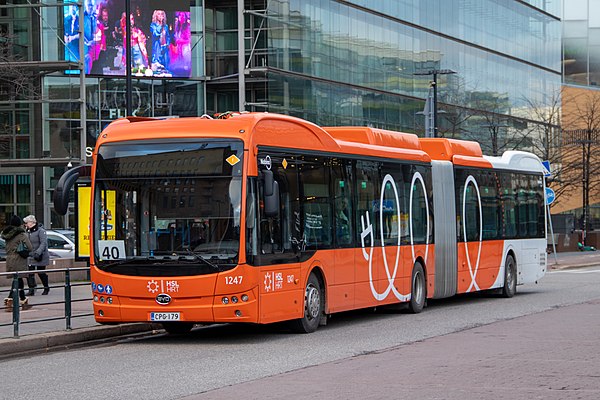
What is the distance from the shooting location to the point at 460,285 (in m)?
24.9

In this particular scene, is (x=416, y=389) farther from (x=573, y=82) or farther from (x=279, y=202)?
(x=573, y=82)

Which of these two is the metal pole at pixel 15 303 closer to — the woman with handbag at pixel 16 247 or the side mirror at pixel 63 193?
the side mirror at pixel 63 193

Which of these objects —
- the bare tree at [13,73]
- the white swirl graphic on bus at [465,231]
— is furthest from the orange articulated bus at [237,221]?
the bare tree at [13,73]

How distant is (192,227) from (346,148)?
14.4 ft

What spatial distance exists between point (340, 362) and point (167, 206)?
4029 mm

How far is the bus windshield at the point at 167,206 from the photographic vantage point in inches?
646

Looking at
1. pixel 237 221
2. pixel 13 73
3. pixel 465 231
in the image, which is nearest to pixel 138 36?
pixel 13 73

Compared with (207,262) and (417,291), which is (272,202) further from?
(417,291)

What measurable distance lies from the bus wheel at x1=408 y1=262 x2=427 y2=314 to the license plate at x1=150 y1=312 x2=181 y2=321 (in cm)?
711

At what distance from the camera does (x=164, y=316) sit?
54.1ft

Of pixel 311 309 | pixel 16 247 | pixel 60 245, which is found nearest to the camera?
pixel 311 309

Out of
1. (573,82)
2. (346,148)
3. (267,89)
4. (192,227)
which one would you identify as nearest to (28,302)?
(192,227)

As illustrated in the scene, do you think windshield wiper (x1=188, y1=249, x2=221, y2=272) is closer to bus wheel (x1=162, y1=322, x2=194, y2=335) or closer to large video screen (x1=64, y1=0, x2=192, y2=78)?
bus wheel (x1=162, y1=322, x2=194, y2=335)

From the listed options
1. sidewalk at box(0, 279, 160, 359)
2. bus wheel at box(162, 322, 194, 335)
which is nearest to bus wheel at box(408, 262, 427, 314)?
bus wheel at box(162, 322, 194, 335)
